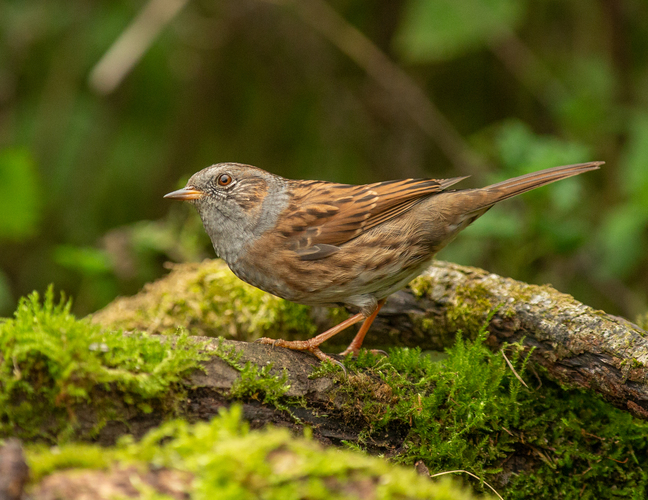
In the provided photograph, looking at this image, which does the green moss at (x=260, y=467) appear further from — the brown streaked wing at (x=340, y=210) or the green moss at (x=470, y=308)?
the brown streaked wing at (x=340, y=210)

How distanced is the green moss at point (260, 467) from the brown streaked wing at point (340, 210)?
1950 millimetres

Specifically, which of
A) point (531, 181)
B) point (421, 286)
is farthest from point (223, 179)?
point (531, 181)

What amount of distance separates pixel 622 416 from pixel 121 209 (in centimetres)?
599

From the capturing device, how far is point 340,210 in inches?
157

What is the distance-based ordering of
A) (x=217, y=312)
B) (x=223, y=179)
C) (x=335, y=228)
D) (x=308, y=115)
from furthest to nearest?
1. (x=308, y=115)
2. (x=217, y=312)
3. (x=223, y=179)
4. (x=335, y=228)

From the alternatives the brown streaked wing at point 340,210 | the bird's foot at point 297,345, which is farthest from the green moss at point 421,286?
the bird's foot at point 297,345

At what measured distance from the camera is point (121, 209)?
7336mm

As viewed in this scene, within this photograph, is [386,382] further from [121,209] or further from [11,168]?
[121,209]

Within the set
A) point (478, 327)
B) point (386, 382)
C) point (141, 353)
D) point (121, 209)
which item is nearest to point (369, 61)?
point (121, 209)

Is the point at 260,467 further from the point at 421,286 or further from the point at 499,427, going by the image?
the point at 421,286

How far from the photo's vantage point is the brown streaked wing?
3.87 metres

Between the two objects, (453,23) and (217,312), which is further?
(453,23)

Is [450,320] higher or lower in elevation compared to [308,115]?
lower

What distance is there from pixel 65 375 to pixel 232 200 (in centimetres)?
205
